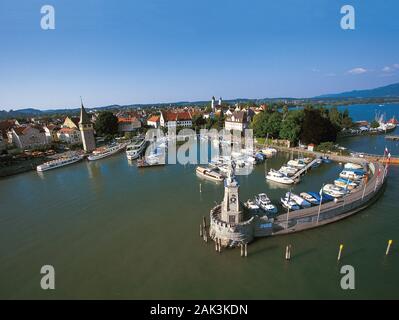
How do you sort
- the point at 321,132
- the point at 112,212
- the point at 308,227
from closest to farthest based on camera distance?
1. the point at 308,227
2. the point at 112,212
3. the point at 321,132

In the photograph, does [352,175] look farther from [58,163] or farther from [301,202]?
[58,163]

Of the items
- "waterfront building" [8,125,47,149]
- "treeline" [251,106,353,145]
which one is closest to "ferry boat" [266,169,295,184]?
"treeline" [251,106,353,145]

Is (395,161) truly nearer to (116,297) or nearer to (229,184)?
(229,184)

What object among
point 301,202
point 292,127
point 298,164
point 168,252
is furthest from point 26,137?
point 301,202

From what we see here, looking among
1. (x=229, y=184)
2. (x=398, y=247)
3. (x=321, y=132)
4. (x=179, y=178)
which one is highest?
(x=321, y=132)

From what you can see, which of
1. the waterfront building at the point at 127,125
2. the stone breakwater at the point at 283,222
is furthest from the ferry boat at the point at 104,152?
the stone breakwater at the point at 283,222
